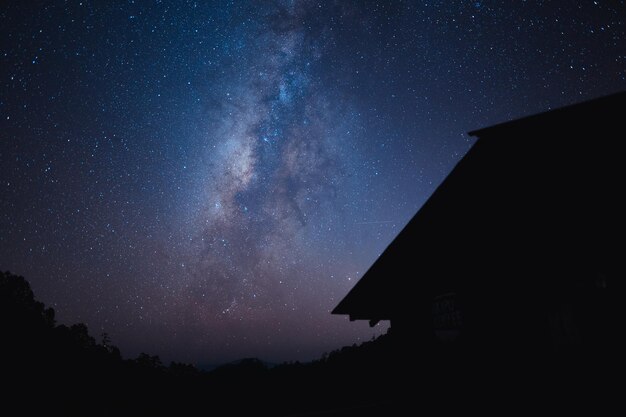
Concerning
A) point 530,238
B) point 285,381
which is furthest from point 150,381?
point 530,238

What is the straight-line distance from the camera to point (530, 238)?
471 cm

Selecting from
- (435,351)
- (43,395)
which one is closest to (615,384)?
(435,351)

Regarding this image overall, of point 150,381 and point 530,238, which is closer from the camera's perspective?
point 530,238

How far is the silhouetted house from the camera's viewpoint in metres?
4.08

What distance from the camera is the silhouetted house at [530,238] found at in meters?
4.08

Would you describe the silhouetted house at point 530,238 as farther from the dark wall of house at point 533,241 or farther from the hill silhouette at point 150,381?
the hill silhouette at point 150,381

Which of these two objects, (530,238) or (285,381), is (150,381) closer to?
(285,381)

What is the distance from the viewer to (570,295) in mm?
4250

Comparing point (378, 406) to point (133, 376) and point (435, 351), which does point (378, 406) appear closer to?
point (435, 351)

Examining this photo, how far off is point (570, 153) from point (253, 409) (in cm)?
1445

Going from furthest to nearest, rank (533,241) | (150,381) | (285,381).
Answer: (150,381) → (285,381) → (533,241)

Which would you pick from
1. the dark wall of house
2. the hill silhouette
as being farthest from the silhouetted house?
the hill silhouette

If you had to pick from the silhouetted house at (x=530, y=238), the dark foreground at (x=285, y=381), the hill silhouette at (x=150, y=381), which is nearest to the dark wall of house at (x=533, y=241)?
the silhouetted house at (x=530, y=238)

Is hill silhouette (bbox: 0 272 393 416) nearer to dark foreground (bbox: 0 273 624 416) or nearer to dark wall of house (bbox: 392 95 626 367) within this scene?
dark foreground (bbox: 0 273 624 416)
